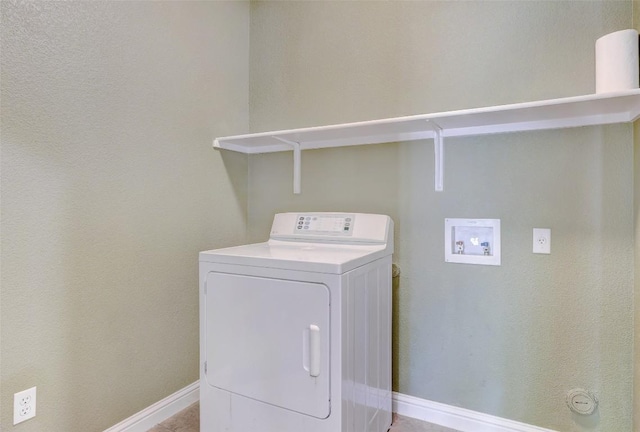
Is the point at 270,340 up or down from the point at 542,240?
down

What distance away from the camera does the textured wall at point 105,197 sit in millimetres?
1316

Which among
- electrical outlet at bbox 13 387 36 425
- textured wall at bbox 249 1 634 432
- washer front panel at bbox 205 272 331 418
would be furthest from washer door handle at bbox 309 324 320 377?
electrical outlet at bbox 13 387 36 425

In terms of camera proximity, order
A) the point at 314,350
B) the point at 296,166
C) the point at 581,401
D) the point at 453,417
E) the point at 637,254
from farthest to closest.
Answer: the point at 296,166 < the point at 453,417 < the point at 581,401 < the point at 637,254 < the point at 314,350

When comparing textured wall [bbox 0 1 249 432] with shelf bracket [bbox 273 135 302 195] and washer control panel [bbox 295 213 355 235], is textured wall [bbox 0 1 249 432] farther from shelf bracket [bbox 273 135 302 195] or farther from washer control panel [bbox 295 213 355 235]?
washer control panel [bbox 295 213 355 235]

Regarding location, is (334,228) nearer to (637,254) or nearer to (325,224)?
(325,224)

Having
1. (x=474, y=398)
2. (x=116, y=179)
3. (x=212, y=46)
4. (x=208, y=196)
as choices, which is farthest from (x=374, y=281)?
(x=212, y=46)

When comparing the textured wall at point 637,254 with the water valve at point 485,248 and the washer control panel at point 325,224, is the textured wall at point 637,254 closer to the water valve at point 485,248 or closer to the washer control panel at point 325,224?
the water valve at point 485,248

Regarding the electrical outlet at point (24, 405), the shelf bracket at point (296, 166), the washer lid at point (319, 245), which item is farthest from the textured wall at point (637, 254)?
the electrical outlet at point (24, 405)

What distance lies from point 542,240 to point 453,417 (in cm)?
98

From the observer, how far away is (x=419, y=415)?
1.87 metres

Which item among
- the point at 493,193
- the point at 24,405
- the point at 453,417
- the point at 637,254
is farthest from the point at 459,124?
the point at 24,405

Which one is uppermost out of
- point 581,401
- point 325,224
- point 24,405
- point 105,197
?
point 105,197

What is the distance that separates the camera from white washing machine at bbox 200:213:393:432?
4.22 feet

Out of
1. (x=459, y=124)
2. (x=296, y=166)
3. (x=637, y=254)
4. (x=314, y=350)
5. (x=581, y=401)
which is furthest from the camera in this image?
(x=296, y=166)
